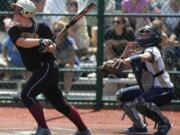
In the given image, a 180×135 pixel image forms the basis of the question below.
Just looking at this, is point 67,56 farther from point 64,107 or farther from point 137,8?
point 64,107

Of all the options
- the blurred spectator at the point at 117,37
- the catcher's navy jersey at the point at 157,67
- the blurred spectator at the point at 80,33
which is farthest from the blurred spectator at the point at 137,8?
the catcher's navy jersey at the point at 157,67

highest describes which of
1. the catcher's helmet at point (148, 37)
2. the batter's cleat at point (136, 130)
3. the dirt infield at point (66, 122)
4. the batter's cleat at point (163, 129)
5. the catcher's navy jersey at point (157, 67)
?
the catcher's helmet at point (148, 37)

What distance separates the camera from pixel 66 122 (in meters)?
9.06

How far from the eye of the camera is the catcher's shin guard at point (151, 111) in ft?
23.6

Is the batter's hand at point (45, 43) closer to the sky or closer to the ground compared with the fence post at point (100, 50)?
closer to the sky

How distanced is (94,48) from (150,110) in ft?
13.5

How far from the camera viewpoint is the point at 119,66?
22.2 feet

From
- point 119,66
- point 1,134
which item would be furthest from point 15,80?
point 119,66

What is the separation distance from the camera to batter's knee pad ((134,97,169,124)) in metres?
7.18

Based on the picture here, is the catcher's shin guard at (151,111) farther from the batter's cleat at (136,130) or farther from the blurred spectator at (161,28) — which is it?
the blurred spectator at (161,28)

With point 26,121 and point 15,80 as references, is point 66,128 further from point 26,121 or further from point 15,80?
point 15,80

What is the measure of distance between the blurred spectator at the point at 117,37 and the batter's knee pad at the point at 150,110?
323 centimetres

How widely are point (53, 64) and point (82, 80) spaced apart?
3737 millimetres

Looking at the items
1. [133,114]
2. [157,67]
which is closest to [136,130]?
[133,114]
